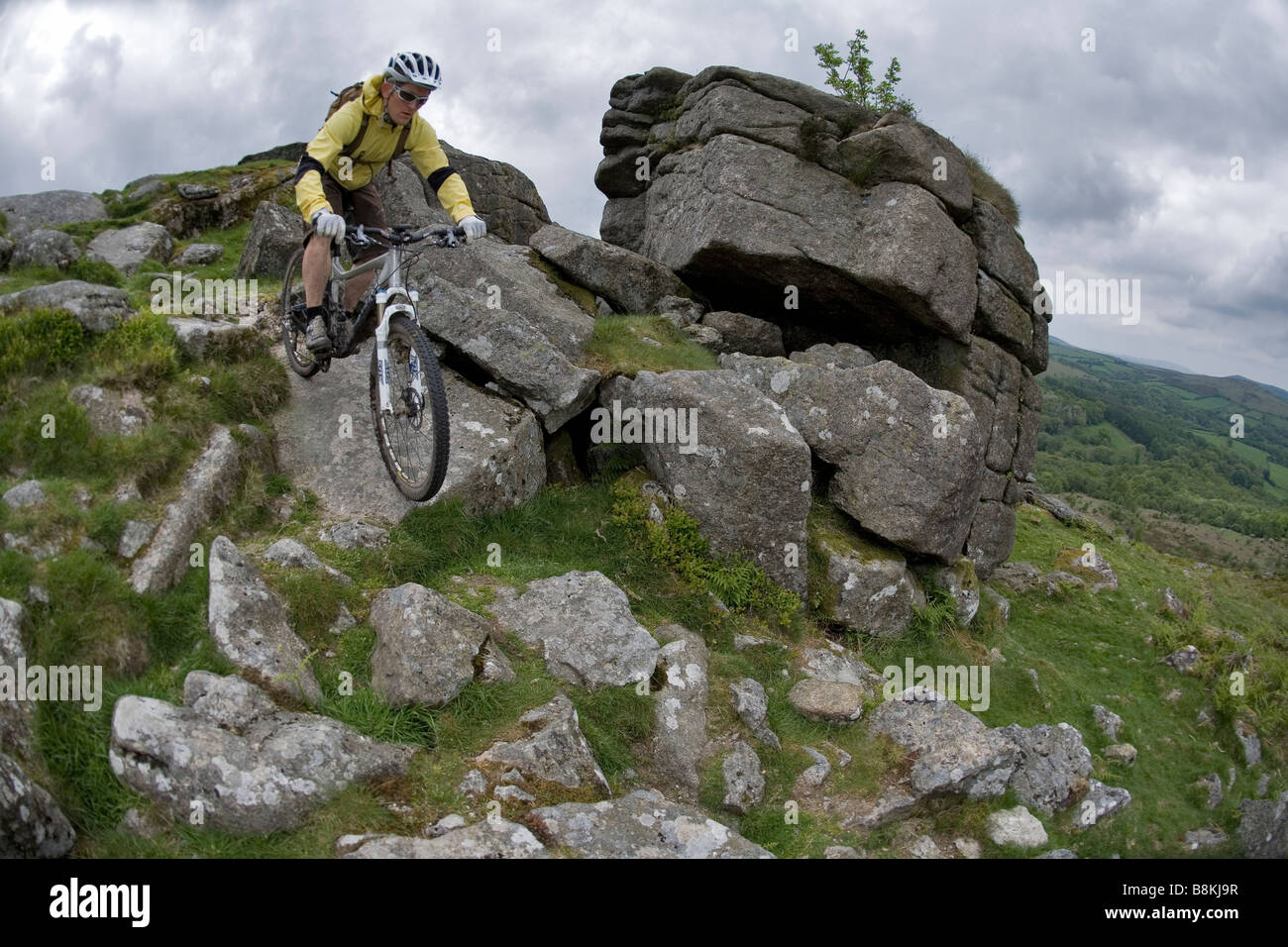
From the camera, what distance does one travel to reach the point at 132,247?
1967 centimetres

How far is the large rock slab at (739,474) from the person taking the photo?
506 inches

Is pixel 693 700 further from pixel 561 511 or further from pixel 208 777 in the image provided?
pixel 208 777

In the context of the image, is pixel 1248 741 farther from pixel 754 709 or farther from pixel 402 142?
pixel 402 142

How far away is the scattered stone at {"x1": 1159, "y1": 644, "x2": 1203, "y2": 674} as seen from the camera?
18406 millimetres

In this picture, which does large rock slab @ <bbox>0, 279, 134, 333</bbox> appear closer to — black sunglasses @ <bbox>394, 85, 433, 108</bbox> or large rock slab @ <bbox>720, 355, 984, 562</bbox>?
black sunglasses @ <bbox>394, 85, 433, 108</bbox>

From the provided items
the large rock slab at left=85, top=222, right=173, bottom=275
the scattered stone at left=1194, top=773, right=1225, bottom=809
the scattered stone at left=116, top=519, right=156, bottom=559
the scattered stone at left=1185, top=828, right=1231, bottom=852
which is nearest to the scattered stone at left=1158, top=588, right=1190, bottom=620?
the scattered stone at left=1194, top=773, right=1225, bottom=809

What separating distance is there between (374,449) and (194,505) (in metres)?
2.82

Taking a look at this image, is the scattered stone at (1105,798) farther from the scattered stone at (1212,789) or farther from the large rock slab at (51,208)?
the large rock slab at (51,208)

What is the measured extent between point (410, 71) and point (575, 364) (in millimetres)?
6287

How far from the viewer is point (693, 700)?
9.90 metres

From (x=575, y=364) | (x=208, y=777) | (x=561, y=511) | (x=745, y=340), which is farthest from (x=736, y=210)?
(x=208, y=777)

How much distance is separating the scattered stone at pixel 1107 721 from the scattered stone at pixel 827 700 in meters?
6.79

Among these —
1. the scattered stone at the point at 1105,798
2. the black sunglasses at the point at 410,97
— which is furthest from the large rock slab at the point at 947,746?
the black sunglasses at the point at 410,97

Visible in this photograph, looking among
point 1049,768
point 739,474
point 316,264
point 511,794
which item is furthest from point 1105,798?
point 316,264
